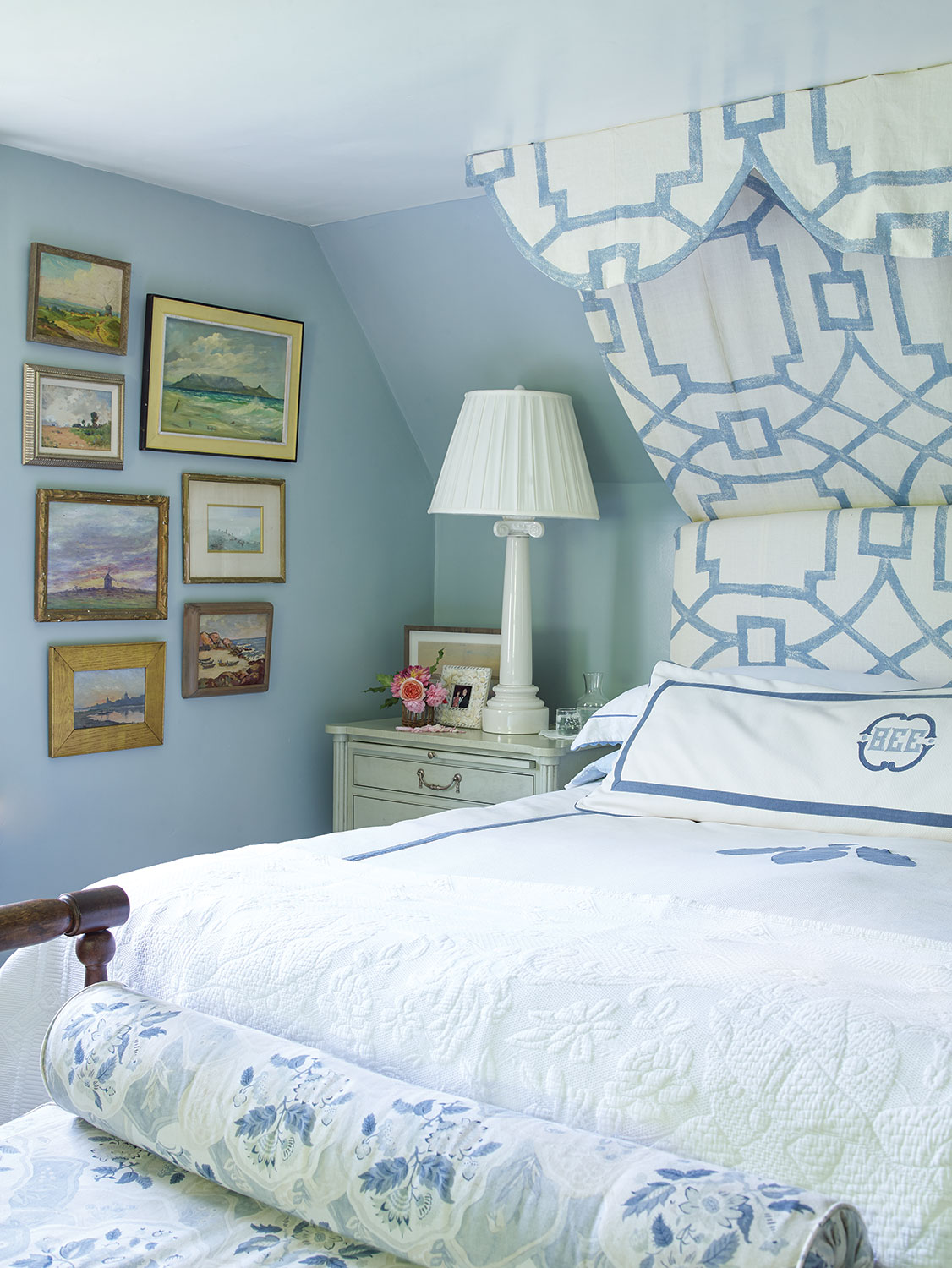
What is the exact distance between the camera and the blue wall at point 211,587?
2.76 meters

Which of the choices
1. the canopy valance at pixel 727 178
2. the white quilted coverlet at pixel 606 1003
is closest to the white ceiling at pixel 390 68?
the canopy valance at pixel 727 178

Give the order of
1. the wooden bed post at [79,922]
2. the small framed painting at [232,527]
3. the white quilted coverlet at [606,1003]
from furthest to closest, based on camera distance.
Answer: the small framed painting at [232,527], the wooden bed post at [79,922], the white quilted coverlet at [606,1003]

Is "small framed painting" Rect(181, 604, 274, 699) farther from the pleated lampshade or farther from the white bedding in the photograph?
the white bedding

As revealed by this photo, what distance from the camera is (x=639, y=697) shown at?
266 centimetres

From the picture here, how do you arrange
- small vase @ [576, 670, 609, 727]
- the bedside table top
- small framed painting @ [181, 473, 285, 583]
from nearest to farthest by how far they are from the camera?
the bedside table top → small framed painting @ [181, 473, 285, 583] → small vase @ [576, 670, 609, 727]

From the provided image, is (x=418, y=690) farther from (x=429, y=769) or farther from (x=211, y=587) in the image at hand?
(x=211, y=587)

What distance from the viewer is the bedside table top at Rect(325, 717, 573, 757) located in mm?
2988

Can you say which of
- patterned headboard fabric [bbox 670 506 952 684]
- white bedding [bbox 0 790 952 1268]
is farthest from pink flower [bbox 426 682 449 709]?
white bedding [bbox 0 790 952 1268]

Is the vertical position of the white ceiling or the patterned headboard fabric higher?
the white ceiling

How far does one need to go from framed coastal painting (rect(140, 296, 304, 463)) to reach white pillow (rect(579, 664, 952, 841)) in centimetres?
147

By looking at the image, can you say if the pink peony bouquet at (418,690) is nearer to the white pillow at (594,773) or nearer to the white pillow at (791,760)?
the white pillow at (594,773)

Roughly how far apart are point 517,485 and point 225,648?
924 mm

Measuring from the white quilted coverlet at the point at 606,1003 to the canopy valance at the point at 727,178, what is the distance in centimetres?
139

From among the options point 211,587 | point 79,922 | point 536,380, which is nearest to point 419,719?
point 211,587
